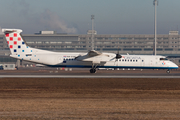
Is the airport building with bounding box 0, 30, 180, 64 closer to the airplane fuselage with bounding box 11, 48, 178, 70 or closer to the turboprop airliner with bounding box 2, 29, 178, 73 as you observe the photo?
the airplane fuselage with bounding box 11, 48, 178, 70

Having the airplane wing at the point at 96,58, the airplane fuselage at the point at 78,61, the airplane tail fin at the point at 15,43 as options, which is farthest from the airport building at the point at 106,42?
the airplane wing at the point at 96,58

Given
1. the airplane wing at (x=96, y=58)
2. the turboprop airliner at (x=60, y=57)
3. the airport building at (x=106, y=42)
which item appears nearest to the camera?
the airplane wing at (x=96, y=58)

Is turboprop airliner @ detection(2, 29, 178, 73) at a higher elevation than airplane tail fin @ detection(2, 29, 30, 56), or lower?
lower

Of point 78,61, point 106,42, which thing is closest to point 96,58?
point 78,61

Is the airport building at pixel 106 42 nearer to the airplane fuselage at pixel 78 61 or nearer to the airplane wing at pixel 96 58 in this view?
the airplane fuselage at pixel 78 61

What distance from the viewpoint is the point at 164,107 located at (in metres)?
14.3

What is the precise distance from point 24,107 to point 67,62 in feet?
91.1

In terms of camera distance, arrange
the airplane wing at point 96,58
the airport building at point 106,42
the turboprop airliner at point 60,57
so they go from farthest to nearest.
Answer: the airport building at point 106,42, the turboprop airliner at point 60,57, the airplane wing at point 96,58

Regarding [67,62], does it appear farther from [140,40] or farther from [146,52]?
[140,40]

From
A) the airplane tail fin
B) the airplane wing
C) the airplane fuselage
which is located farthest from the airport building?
the airplane wing

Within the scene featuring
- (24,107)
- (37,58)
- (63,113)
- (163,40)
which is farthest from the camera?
(163,40)

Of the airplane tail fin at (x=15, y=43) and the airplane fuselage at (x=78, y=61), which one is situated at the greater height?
the airplane tail fin at (x=15, y=43)

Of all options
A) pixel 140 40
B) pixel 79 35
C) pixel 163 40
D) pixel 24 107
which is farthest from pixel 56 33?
pixel 24 107

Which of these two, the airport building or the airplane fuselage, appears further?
the airport building
